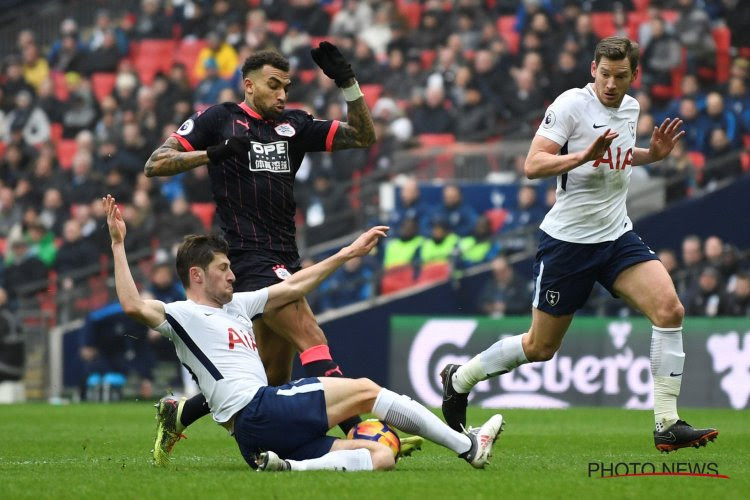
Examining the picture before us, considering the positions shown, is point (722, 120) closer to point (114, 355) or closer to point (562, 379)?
point (562, 379)

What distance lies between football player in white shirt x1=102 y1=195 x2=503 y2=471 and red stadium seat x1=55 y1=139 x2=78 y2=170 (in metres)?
16.3

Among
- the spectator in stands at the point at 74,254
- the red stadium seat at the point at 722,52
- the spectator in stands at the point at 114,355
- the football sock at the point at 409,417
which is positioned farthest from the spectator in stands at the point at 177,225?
the football sock at the point at 409,417

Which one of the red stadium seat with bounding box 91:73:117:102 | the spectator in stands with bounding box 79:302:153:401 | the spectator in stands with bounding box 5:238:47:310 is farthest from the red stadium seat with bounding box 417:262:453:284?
the red stadium seat with bounding box 91:73:117:102

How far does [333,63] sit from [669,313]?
2532 millimetres

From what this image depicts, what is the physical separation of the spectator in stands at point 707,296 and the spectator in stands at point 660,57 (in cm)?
418

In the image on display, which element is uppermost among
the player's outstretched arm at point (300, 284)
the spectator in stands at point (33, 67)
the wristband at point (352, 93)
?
the spectator in stands at point (33, 67)

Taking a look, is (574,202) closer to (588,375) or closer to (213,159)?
(213,159)

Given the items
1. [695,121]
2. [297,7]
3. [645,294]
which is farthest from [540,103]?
[645,294]

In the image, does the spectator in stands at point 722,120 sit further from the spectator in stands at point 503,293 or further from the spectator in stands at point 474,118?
the spectator in stands at point 503,293

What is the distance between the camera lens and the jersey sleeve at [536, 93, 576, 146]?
8234mm

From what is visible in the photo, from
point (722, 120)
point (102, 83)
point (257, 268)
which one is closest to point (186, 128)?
point (257, 268)

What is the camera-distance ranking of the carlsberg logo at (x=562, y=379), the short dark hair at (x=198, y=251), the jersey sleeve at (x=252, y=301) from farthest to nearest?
the carlsberg logo at (x=562, y=379), the jersey sleeve at (x=252, y=301), the short dark hair at (x=198, y=251)

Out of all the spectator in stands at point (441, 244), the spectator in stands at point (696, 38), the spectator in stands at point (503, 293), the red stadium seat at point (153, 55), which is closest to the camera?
the spectator in stands at point (503, 293)

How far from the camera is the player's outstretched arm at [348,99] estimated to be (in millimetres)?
8445
